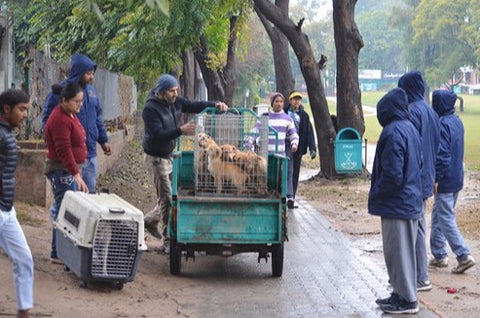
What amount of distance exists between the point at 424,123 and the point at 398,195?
1260 mm

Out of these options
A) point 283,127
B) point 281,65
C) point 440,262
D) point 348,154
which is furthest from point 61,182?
point 281,65

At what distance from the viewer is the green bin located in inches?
853

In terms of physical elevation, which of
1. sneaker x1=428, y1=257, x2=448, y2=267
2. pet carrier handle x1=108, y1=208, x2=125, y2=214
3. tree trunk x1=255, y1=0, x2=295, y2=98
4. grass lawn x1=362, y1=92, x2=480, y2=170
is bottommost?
grass lawn x1=362, y1=92, x2=480, y2=170

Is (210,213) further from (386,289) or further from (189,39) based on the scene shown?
(189,39)

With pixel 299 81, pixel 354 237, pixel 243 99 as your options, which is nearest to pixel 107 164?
pixel 354 237

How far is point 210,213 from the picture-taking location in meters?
10.1

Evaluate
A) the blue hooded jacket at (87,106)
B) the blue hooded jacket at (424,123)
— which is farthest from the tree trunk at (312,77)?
the blue hooded jacket at (87,106)

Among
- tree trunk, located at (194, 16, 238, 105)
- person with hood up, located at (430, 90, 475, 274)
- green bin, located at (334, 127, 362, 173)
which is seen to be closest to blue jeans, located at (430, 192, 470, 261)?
person with hood up, located at (430, 90, 475, 274)

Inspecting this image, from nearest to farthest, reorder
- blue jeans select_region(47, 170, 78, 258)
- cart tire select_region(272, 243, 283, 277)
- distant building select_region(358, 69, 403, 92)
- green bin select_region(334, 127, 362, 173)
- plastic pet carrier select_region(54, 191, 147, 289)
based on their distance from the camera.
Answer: plastic pet carrier select_region(54, 191, 147, 289) → blue jeans select_region(47, 170, 78, 258) → cart tire select_region(272, 243, 283, 277) → green bin select_region(334, 127, 362, 173) → distant building select_region(358, 69, 403, 92)

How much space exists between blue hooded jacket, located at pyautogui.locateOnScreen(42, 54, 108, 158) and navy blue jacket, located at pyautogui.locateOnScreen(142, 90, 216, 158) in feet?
2.51

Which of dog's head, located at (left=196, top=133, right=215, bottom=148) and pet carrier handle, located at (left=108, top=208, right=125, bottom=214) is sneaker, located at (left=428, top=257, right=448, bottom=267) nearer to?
dog's head, located at (left=196, top=133, right=215, bottom=148)

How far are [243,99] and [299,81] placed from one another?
44.6 metres

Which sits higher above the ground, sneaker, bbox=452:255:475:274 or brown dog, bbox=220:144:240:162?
brown dog, bbox=220:144:240:162

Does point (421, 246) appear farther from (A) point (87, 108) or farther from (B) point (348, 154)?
(B) point (348, 154)
